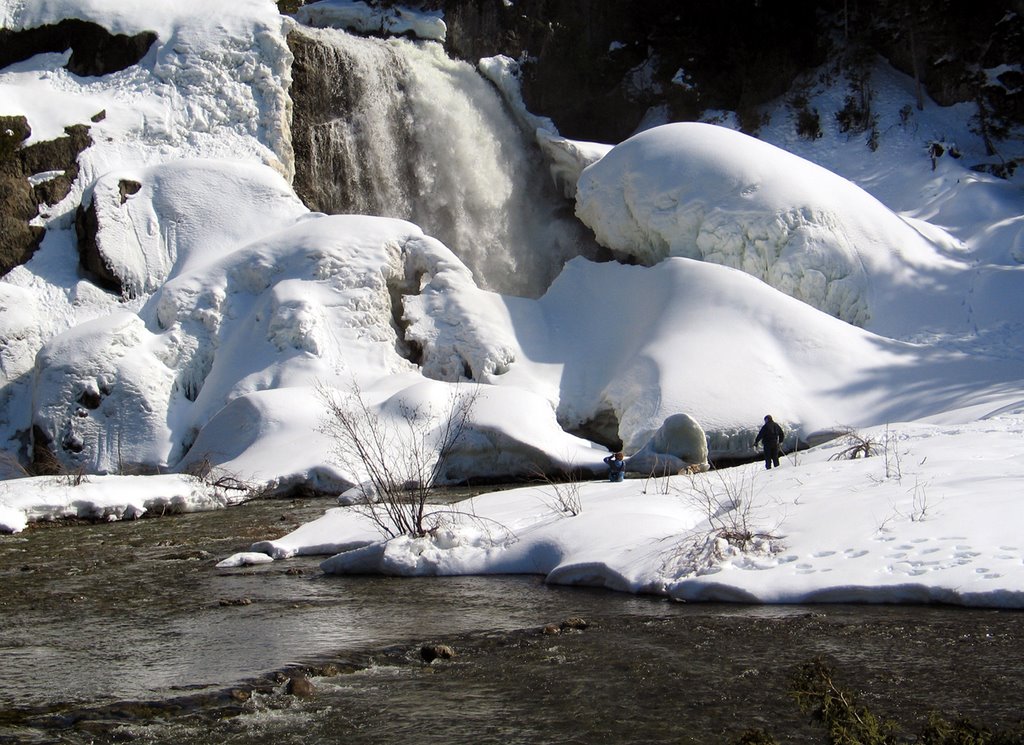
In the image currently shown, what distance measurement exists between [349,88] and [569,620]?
21972 millimetres

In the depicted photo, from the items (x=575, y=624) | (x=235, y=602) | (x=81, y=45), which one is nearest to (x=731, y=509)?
(x=575, y=624)

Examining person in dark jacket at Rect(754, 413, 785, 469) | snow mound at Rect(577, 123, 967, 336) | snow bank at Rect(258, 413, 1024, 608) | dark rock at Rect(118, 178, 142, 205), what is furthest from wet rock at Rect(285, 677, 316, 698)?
dark rock at Rect(118, 178, 142, 205)

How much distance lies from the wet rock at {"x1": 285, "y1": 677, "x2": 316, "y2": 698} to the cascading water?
20785 millimetres

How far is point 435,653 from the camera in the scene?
23.9ft

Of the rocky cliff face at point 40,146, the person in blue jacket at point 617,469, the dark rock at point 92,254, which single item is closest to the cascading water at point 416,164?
the rocky cliff face at point 40,146

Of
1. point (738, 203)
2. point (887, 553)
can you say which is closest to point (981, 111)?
point (738, 203)

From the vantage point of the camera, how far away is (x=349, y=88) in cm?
2742

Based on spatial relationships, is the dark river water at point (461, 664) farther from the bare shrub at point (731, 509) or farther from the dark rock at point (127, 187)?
the dark rock at point (127, 187)

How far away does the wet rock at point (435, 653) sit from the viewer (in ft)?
23.8

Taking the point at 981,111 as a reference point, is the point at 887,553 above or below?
below

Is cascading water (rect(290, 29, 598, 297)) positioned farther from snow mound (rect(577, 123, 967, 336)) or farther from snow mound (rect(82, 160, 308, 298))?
snow mound (rect(577, 123, 967, 336))

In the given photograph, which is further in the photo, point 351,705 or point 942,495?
point 942,495

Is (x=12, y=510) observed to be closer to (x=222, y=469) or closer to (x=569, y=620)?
(x=222, y=469)

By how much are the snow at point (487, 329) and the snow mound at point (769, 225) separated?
0.06 m
